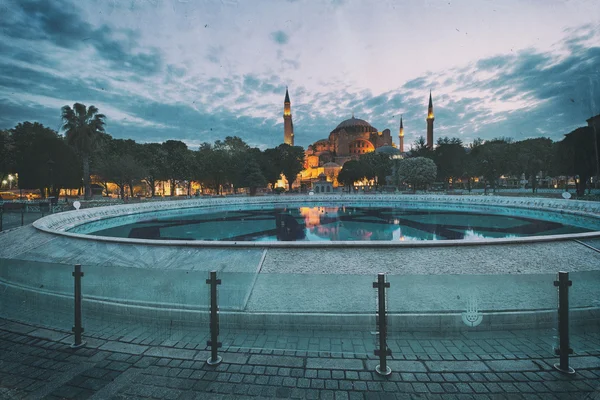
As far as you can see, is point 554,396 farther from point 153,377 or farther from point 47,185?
point 47,185

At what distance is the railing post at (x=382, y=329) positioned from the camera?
Answer: 4176mm

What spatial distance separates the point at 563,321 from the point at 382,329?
2594 mm

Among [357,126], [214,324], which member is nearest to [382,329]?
[214,324]

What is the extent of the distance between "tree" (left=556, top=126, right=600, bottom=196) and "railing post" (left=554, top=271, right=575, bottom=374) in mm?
45703

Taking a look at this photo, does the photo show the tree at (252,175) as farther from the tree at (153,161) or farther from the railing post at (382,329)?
the railing post at (382,329)

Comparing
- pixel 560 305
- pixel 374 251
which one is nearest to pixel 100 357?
pixel 374 251

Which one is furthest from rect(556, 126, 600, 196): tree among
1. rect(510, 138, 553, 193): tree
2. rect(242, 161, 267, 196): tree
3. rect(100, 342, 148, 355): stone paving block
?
rect(100, 342, 148, 355): stone paving block

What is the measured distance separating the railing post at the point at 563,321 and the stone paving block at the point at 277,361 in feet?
11.8

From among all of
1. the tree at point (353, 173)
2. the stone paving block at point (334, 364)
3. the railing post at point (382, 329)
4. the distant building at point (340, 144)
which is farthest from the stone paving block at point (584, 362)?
the distant building at point (340, 144)

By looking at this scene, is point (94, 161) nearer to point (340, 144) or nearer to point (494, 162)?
point (494, 162)

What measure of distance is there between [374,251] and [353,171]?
2610 inches

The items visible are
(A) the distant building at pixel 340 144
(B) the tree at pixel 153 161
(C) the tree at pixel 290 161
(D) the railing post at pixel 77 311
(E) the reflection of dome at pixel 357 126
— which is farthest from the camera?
(E) the reflection of dome at pixel 357 126

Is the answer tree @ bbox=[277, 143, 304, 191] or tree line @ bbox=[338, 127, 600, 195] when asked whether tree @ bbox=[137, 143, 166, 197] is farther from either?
tree line @ bbox=[338, 127, 600, 195]

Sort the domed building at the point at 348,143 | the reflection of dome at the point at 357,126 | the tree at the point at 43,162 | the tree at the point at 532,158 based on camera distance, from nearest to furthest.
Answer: the tree at the point at 43,162, the tree at the point at 532,158, the domed building at the point at 348,143, the reflection of dome at the point at 357,126
